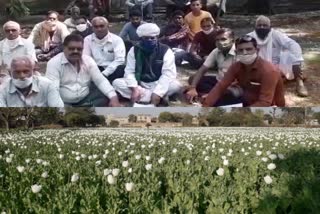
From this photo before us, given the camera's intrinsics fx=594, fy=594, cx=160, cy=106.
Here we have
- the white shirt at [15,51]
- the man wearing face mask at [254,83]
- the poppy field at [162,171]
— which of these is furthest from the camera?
the white shirt at [15,51]

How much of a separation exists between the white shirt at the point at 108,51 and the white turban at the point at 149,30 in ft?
0.69

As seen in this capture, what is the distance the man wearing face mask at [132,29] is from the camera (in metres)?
5.41

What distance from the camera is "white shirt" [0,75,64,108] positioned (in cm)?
536

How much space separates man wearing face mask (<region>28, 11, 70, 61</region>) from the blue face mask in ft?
2.36

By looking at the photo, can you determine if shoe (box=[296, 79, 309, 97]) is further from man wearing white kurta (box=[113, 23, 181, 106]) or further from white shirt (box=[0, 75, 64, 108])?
white shirt (box=[0, 75, 64, 108])

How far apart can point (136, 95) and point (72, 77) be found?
2.05ft

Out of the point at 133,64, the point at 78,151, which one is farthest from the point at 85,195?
the point at 133,64

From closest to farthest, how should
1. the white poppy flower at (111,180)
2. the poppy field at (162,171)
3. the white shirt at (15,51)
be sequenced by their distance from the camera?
1. the poppy field at (162,171)
2. the white poppy flower at (111,180)
3. the white shirt at (15,51)

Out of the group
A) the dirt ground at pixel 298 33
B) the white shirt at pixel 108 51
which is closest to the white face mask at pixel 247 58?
the dirt ground at pixel 298 33

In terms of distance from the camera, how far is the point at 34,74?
5406mm

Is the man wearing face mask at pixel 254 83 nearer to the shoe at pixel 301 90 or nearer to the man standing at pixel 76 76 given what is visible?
the shoe at pixel 301 90

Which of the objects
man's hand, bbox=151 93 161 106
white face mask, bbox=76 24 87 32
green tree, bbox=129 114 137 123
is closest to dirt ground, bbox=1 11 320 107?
man's hand, bbox=151 93 161 106

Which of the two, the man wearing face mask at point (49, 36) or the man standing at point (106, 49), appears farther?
the man wearing face mask at point (49, 36)

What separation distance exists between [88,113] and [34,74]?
61 cm
